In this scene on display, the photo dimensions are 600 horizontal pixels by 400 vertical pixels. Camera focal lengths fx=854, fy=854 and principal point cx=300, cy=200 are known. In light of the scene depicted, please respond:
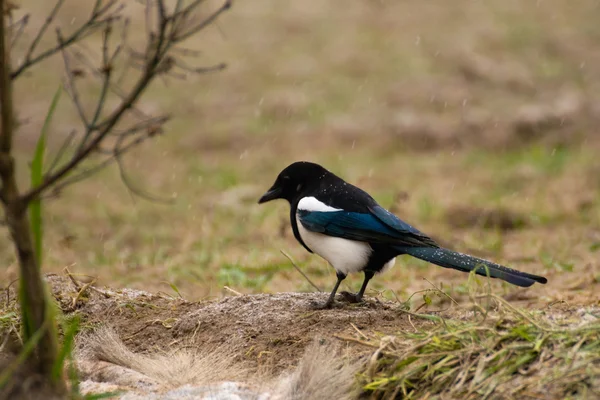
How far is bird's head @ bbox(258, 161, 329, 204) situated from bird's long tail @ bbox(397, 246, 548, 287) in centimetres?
73

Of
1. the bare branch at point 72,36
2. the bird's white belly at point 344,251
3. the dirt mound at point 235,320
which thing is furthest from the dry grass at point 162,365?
the bare branch at point 72,36

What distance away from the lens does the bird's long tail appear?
11.6ft

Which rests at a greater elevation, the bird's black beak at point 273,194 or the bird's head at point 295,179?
the bird's head at point 295,179

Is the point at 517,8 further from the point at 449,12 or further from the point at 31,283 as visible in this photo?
the point at 31,283

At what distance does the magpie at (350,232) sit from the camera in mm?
4137

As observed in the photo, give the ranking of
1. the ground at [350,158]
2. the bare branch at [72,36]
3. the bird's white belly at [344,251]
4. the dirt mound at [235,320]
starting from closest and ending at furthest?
the bare branch at [72,36] → the dirt mound at [235,320] → the bird's white belly at [344,251] → the ground at [350,158]

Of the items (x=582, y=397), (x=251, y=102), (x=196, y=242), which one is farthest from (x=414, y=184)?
(x=582, y=397)

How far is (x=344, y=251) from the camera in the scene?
429 cm

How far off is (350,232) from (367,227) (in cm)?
9

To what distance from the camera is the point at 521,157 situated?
955 centimetres

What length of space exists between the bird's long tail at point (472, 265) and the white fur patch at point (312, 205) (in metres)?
0.45

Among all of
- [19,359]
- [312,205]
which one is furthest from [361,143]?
[19,359]

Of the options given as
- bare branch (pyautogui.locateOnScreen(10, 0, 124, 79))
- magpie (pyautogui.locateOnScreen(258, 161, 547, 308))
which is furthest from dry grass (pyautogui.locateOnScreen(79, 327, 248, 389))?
bare branch (pyautogui.locateOnScreen(10, 0, 124, 79))

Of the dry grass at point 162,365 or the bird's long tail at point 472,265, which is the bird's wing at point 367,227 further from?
the dry grass at point 162,365
